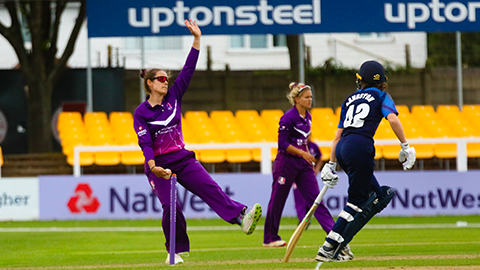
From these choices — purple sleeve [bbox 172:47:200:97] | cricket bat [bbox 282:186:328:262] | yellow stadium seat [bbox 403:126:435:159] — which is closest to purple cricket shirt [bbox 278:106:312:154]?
cricket bat [bbox 282:186:328:262]

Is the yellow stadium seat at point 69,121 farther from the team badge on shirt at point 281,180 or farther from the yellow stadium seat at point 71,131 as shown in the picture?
the team badge on shirt at point 281,180

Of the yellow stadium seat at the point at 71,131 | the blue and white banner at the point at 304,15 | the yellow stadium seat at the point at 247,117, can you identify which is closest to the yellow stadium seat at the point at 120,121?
the yellow stadium seat at the point at 71,131

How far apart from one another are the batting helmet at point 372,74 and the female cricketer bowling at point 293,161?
220 cm

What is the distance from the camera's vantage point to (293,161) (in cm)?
982

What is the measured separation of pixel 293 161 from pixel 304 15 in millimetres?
5736

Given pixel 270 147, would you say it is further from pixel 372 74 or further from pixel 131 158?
pixel 372 74

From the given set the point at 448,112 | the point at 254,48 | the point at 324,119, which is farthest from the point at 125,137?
the point at 254,48

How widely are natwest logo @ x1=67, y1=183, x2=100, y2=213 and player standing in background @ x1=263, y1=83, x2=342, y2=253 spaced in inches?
229

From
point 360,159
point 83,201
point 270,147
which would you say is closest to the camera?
point 360,159

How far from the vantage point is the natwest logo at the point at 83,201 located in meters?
14.8

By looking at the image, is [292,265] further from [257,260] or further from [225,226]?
[225,226]

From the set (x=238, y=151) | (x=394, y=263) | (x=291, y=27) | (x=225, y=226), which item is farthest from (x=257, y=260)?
(x=238, y=151)

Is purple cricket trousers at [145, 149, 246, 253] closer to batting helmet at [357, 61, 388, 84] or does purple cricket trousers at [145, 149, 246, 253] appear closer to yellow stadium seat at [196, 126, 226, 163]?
batting helmet at [357, 61, 388, 84]

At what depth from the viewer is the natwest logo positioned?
14.8 metres
